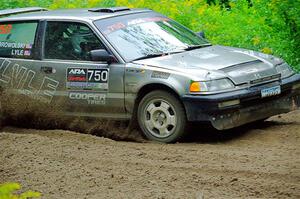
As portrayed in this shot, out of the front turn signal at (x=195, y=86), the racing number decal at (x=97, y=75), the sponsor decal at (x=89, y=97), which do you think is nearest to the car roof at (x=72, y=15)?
the racing number decal at (x=97, y=75)

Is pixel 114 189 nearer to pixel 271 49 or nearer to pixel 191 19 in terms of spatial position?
pixel 271 49

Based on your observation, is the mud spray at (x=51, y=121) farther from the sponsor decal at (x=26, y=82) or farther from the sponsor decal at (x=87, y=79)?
the sponsor decal at (x=87, y=79)

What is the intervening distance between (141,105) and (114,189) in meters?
2.94

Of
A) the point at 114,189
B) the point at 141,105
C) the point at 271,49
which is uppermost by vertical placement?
the point at 271,49

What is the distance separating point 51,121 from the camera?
10430 millimetres

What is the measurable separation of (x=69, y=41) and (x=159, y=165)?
125 inches

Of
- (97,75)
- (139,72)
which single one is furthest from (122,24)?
(139,72)

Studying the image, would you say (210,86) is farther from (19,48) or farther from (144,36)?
(19,48)

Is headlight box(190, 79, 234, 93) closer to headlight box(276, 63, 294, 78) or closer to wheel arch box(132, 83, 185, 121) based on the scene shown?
wheel arch box(132, 83, 185, 121)

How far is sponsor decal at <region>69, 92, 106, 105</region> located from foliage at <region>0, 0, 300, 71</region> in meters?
3.43

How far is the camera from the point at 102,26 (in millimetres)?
10164

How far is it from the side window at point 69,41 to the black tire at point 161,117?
1.06 m

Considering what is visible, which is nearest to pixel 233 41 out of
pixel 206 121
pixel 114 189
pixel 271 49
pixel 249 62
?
pixel 271 49

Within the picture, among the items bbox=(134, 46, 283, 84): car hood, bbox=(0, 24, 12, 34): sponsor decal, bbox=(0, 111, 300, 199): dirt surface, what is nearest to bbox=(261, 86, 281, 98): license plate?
bbox=(134, 46, 283, 84): car hood
